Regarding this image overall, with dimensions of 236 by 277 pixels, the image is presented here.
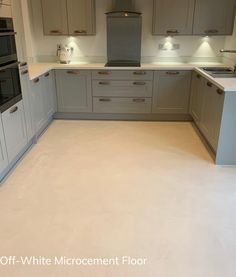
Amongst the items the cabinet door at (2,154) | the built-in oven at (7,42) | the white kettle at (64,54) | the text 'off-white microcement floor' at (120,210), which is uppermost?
the built-in oven at (7,42)

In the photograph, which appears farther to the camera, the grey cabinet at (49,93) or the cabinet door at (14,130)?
the grey cabinet at (49,93)

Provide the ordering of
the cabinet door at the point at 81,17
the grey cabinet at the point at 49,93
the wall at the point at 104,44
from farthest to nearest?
the wall at the point at 104,44 < the cabinet door at the point at 81,17 < the grey cabinet at the point at 49,93

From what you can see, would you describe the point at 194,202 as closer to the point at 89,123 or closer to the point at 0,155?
the point at 0,155

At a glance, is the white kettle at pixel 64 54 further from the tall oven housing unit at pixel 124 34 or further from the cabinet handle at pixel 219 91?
the cabinet handle at pixel 219 91

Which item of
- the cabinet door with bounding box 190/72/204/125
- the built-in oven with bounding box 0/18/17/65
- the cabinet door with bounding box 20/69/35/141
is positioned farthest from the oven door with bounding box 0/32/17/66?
the cabinet door with bounding box 190/72/204/125

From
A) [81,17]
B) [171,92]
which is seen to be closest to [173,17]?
[171,92]

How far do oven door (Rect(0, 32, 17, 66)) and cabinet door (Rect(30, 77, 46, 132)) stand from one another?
2.06 ft

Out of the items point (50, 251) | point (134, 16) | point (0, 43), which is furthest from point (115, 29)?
point (50, 251)

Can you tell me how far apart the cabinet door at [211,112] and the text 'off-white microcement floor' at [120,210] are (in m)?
0.26

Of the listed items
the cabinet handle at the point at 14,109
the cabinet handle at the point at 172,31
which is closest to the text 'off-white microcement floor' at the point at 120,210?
the cabinet handle at the point at 14,109

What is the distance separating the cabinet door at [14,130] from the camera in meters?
2.62

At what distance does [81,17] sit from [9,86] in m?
2.00

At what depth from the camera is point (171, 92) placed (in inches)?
161

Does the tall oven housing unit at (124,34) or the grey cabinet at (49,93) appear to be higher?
the tall oven housing unit at (124,34)
